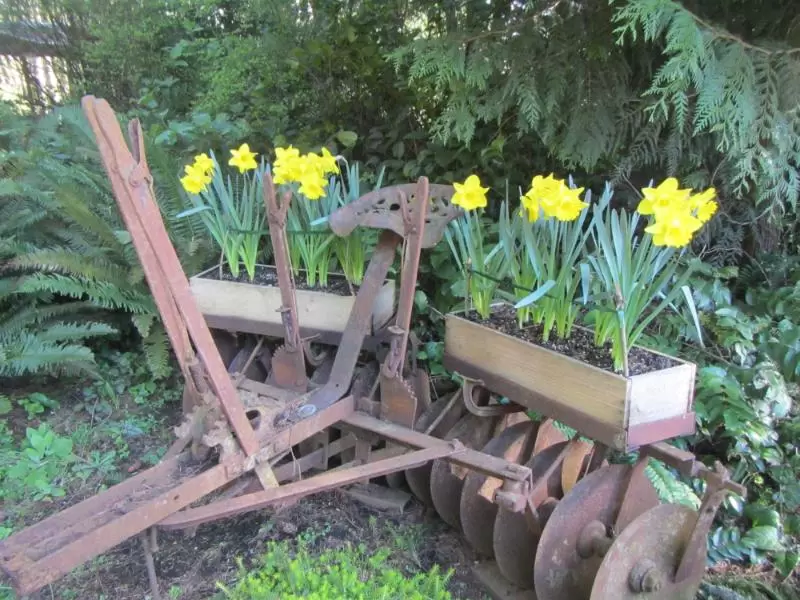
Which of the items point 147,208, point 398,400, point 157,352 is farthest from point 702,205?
point 157,352

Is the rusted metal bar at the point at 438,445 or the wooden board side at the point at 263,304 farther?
the wooden board side at the point at 263,304

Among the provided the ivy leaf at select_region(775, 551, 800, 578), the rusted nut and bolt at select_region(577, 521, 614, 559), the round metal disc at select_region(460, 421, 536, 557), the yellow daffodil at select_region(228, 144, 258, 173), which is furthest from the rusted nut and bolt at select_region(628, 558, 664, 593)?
the yellow daffodil at select_region(228, 144, 258, 173)

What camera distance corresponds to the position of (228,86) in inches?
187

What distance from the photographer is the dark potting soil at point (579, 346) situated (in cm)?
186

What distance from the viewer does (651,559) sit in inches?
68.8

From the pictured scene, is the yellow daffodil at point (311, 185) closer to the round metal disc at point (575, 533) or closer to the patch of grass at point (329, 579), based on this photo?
the patch of grass at point (329, 579)

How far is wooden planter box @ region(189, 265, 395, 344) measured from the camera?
2477mm

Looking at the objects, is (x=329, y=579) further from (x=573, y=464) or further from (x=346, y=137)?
(x=346, y=137)

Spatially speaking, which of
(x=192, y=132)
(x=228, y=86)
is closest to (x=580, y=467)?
(x=192, y=132)

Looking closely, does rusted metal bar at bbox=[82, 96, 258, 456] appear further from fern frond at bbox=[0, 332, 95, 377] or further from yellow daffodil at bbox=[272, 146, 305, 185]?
fern frond at bbox=[0, 332, 95, 377]

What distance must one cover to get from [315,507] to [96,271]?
1.70 metres

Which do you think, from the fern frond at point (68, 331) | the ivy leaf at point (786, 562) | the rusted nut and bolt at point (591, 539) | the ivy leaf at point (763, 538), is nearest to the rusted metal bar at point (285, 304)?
the rusted nut and bolt at point (591, 539)

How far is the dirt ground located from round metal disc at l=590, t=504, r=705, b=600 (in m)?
0.54

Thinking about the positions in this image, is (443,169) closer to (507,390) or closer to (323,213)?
(323,213)
